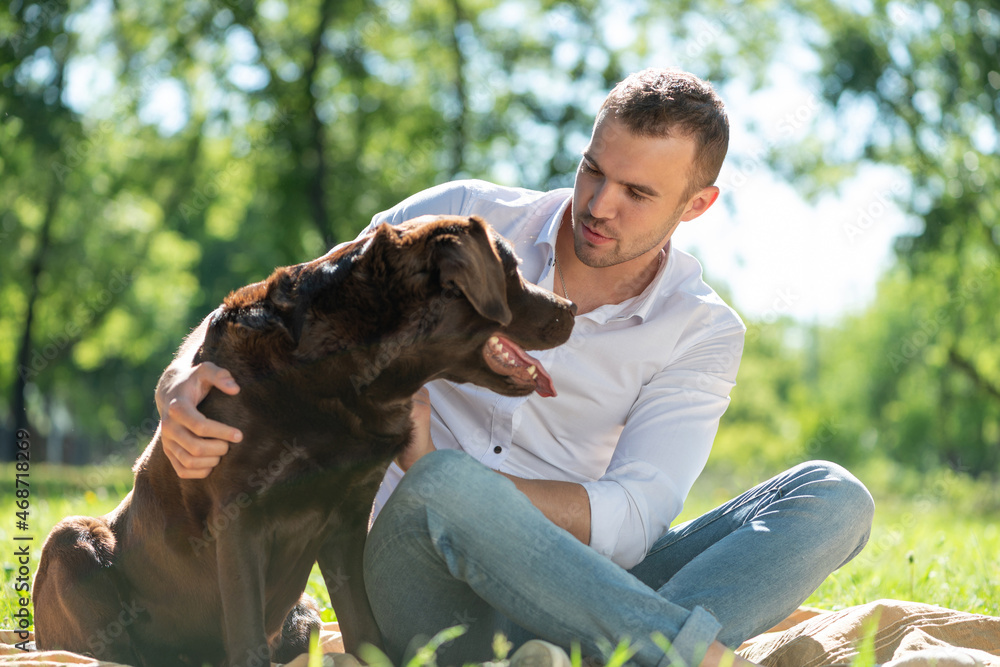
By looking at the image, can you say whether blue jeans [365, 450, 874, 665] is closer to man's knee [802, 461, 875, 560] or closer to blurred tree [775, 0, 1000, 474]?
man's knee [802, 461, 875, 560]

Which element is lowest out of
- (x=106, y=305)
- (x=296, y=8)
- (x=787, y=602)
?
(x=106, y=305)

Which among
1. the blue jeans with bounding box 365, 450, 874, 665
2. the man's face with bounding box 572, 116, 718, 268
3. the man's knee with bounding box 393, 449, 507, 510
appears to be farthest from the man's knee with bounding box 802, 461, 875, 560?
the man's face with bounding box 572, 116, 718, 268

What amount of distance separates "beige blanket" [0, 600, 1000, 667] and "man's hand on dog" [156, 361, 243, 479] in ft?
2.02

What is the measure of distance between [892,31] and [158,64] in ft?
42.1

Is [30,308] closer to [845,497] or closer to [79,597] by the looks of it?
[79,597]

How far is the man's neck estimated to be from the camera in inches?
140

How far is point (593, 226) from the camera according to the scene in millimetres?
3391

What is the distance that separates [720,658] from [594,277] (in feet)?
5.62

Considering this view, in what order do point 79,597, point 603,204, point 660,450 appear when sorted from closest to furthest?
1. point 79,597
2. point 660,450
3. point 603,204

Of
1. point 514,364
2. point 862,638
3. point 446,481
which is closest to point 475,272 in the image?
point 514,364

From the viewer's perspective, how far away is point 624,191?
3402 mm

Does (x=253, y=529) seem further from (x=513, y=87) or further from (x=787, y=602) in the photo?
(x=513, y=87)

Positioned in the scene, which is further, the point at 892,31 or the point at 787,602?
the point at 892,31

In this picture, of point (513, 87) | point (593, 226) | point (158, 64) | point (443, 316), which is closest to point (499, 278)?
point (443, 316)
